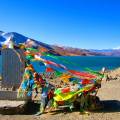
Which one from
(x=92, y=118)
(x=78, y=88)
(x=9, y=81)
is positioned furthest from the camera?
(x=9, y=81)

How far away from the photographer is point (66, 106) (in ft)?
50.6

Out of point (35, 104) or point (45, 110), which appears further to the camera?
point (35, 104)

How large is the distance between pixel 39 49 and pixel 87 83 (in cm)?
272

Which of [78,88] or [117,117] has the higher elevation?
[78,88]

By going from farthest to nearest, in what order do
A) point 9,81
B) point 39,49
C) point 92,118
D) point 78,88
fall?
point 9,81, point 39,49, point 78,88, point 92,118

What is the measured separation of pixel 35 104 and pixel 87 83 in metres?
2.83

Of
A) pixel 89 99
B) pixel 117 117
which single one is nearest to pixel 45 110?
pixel 89 99

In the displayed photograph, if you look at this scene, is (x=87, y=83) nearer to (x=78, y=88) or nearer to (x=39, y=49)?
(x=78, y=88)

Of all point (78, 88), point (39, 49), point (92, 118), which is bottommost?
point (92, 118)

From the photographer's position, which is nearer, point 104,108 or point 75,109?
point 75,109

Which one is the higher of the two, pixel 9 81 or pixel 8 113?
pixel 9 81

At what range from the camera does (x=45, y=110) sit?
51.1ft

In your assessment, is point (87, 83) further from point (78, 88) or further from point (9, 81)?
point (9, 81)

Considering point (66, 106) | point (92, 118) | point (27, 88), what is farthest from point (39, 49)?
point (92, 118)
